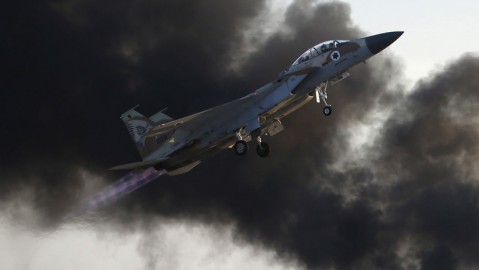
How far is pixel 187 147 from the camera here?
170 feet

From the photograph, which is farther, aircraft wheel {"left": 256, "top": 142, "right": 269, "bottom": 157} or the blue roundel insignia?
aircraft wheel {"left": 256, "top": 142, "right": 269, "bottom": 157}

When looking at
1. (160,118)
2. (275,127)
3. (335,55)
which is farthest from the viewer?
(160,118)

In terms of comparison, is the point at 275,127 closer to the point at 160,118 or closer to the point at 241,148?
the point at 241,148

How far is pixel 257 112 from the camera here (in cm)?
5122

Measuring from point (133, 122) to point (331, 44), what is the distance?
1597 cm

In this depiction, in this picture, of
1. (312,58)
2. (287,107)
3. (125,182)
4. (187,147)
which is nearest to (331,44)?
(312,58)

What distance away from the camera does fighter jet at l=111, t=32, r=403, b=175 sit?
49.7 m

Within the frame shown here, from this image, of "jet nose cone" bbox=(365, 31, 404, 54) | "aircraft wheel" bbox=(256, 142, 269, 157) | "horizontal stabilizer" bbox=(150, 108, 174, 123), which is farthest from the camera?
"horizontal stabilizer" bbox=(150, 108, 174, 123)

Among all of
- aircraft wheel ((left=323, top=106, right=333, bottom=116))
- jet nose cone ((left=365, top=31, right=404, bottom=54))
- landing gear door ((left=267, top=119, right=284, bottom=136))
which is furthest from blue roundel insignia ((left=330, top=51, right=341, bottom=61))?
landing gear door ((left=267, top=119, right=284, bottom=136))

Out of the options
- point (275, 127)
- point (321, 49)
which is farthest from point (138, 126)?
point (321, 49)

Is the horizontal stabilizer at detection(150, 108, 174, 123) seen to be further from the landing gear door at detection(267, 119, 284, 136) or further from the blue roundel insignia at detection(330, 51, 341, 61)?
the blue roundel insignia at detection(330, 51, 341, 61)

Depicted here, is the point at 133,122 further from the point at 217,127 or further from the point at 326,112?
the point at 326,112

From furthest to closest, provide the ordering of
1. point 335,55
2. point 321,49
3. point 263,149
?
point 263,149
point 321,49
point 335,55

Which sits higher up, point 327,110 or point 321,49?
point 321,49
